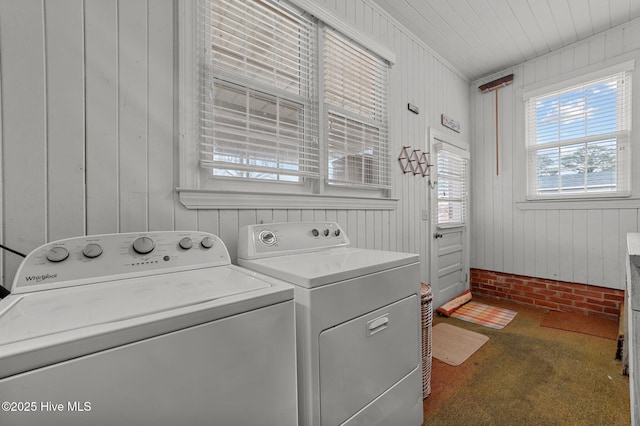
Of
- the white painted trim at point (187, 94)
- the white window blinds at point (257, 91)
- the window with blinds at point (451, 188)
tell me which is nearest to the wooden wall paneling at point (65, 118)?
the white painted trim at point (187, 94)

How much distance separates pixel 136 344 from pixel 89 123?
3.34ft

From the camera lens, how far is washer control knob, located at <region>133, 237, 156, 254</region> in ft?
3.55

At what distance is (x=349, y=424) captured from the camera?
3.55ft

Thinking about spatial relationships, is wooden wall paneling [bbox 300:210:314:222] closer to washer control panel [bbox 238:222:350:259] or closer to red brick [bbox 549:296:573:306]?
washer control panel [bbox 238:222:350:259]

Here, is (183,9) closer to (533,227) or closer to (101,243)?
(101,243)

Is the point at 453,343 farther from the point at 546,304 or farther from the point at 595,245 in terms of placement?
the point at 595,245

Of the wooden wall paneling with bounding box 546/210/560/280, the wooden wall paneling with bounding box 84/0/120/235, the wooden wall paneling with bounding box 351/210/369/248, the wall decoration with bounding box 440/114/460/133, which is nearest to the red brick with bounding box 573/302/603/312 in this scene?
the wooden wall paneling with bounding box 546/210/560/280

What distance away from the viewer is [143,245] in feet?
3.60

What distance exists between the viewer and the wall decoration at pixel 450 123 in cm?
321

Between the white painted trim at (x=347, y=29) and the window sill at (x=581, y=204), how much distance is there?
2373 millimetres

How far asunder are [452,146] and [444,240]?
3.67 ft

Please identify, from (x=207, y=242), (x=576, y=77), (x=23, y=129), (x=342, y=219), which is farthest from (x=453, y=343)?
(x=576, y=77)

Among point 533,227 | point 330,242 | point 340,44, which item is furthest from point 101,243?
point 533,227

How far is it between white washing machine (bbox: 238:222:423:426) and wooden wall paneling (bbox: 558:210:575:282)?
2.79 meters
